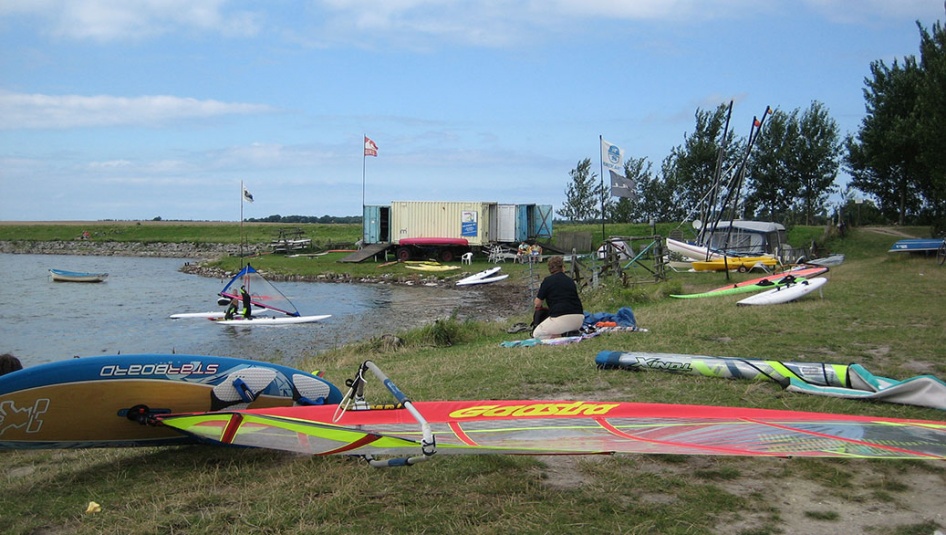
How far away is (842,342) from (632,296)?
26.5ft

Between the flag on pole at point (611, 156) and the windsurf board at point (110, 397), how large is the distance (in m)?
21.3

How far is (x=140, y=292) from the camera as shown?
33000mm

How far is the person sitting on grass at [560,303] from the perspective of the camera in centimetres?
1078

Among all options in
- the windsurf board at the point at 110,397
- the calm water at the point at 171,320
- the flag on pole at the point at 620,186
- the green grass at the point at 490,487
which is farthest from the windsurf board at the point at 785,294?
the windsurf board at the point at 110,397

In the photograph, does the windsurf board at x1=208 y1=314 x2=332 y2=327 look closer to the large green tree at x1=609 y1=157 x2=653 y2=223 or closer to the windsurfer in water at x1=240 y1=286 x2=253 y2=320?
the windsurfer in water at x1=240 y1=286 x2=253 y2=320

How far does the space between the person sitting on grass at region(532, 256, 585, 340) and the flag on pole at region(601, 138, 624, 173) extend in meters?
15.6

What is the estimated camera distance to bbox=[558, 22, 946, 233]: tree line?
26.7 metres

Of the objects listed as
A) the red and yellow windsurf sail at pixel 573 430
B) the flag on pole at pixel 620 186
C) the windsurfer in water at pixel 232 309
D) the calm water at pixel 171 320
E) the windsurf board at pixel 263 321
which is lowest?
the calm water at pixel 171 320

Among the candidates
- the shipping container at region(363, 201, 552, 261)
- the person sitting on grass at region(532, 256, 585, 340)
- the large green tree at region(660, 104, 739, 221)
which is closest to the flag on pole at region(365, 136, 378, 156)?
the shipping container at region(363, 201, 552, 261)

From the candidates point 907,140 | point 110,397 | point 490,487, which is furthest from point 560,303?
point 907,140

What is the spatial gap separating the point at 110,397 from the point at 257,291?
18.0m

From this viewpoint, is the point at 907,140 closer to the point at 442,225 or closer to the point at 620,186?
the point at 620,186

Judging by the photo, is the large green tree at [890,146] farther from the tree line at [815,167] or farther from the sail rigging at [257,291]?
the sail rigging at [257,291]

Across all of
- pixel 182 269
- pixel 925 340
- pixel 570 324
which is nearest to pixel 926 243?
pixel 925 340
